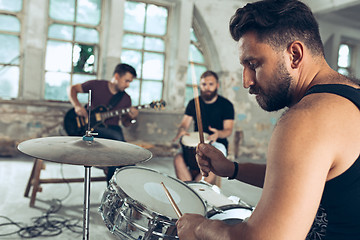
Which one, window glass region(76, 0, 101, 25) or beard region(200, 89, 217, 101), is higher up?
window glass region(76, 0, 101, 25)

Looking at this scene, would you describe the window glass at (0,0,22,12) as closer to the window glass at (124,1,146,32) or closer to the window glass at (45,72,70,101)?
the window glass at (45,72,70,101)

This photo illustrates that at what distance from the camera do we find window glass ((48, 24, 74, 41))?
4.78 m

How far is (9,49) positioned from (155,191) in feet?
14.0

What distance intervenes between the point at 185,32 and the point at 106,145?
4.12 metres

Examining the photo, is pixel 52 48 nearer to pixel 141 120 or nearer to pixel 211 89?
pixel 141 120

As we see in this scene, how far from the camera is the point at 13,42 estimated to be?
4.65 m

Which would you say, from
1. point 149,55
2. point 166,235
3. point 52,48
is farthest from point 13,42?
point 166,235

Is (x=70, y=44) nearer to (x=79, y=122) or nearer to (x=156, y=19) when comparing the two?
(x=156, y=19)

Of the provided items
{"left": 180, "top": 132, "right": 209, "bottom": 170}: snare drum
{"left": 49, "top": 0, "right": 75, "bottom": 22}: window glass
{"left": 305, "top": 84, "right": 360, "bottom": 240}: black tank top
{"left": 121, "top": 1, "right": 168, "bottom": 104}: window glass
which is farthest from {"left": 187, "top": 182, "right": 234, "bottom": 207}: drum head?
{"left": 49, "top": 0, "right": 75, "bottom": 22}: window glass

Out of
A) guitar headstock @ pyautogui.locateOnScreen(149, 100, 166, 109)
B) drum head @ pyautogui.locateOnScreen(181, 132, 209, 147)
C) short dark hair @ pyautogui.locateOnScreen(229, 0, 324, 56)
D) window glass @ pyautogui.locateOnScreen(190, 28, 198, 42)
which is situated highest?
window glass @ pyautogui.locateOnScreen(190, 28, 198, 42)

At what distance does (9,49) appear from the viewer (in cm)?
464

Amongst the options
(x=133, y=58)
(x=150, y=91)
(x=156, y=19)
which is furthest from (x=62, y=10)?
(x=150, y=91)

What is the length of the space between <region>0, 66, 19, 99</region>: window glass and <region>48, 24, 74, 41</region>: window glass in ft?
2.55

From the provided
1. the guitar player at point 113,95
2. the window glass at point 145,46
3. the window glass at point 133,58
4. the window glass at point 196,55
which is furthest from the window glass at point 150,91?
the guitar player at point 113,95
